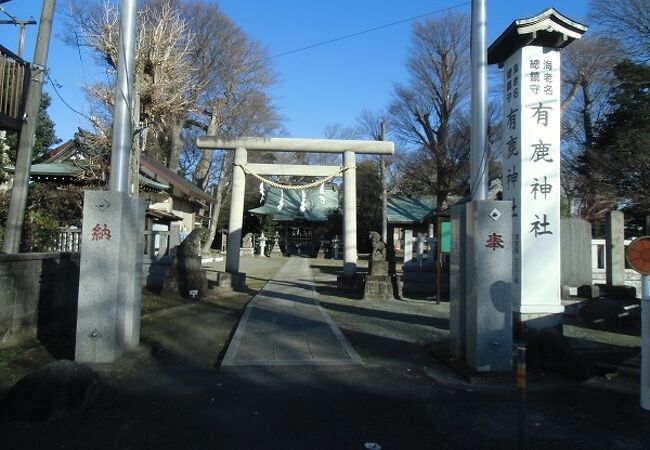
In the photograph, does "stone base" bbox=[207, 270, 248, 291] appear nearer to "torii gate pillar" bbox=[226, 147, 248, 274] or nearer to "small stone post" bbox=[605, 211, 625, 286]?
"torii gate pillar" bbox=[226, 147, 248, 274]

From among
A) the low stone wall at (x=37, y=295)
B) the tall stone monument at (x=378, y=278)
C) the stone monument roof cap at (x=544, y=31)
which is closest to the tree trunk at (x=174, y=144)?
the tall stone monument at (x=378, y=278)

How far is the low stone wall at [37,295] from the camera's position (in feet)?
A: 25.5

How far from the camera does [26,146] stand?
31.5 ft

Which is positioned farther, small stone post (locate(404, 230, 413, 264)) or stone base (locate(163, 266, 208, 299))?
small stone post (locate(404, 230, 413, 264))

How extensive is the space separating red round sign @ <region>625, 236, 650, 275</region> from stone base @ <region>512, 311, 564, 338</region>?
3.97 metres

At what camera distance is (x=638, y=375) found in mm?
7117

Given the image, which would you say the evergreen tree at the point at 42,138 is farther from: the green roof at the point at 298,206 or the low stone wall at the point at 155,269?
the green roof at the point at 298,206

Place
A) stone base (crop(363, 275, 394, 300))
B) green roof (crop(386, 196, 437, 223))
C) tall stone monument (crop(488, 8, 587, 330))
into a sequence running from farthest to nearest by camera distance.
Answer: green roof (crop(386, 196, 437, 223)) < stone base (crop(363, 275, 394, 300)) < tall stone monument (crop(488, 8, 587, 330))

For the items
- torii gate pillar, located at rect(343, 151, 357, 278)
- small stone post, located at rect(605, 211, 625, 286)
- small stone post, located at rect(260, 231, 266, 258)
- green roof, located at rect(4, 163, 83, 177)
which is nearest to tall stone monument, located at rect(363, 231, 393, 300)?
torii gate pillar, located at rect(343, 151, 357, 278)

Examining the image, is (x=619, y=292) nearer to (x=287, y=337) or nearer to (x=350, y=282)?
(x=350, y=282)

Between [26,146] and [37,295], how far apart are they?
110 inches

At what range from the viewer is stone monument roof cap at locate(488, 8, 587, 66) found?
9.49 metres

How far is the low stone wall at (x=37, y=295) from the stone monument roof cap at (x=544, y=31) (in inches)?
347

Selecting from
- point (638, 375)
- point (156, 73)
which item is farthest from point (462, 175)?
point (638, 375)
